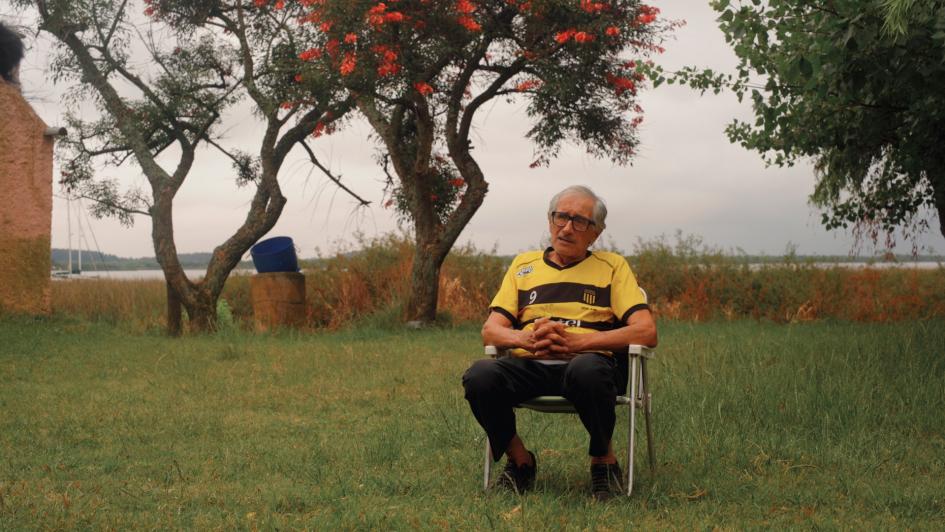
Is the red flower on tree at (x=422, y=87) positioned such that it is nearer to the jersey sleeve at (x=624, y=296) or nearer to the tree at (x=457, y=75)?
the tree at (x=457, y=75)

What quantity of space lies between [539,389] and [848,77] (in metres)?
4.81

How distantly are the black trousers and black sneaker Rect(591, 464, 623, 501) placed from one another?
85 millimetres

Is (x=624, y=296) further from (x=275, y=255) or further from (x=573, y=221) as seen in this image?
(x=275, y=255)

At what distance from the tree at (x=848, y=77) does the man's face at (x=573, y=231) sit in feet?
7.74

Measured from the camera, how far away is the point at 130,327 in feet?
52.8

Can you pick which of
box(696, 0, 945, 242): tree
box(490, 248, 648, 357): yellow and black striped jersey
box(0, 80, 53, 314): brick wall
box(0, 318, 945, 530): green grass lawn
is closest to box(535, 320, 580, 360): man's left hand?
box(490, 248, 648, 357): yellow and black striped jersey

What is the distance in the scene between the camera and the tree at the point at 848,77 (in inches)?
273

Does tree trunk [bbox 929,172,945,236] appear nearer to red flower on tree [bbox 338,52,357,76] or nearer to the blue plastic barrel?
red flower on tree [bbox 338,52,357,76]

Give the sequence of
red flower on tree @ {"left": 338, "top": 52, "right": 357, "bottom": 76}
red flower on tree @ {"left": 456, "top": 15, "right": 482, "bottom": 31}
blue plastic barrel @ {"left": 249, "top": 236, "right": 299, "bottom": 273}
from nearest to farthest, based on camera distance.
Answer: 1. red flower on tree @ {"left": 338, "top": 52, "right": 357, "bottom": 76}
2. red flower on tree @ {"left": 456, "top": 15, "right": 482, "bottom": 31}
3. blue plastic barrel @ {"left": 249, "top": 236, "right": 299, "bottom": 273}

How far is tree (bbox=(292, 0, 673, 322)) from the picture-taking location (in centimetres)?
1312

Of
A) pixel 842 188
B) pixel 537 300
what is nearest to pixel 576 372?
pixel 537 300

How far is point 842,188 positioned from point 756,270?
3190 millimetres

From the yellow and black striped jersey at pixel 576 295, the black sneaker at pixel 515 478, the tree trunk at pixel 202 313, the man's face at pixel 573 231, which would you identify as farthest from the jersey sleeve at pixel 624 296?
the tree trunk at pixel 202 313

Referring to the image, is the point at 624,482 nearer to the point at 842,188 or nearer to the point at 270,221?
the point at 842,188
